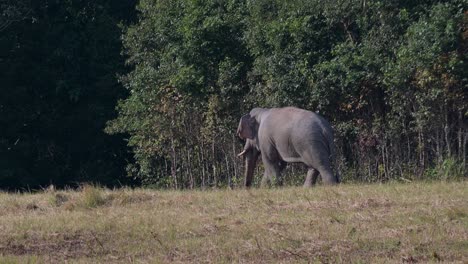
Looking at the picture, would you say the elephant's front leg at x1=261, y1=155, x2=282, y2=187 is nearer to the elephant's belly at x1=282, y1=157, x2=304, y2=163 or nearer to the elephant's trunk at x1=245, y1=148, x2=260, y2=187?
the elephant's belly at x1=282, y1=157, x2=304, y2=163

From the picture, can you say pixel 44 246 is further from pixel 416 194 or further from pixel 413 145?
pixel 413 145

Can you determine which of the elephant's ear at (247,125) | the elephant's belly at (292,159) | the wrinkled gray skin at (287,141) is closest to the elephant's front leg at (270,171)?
the wrinkled gray skin at (287,141)

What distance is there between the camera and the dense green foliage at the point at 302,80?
69.1 ft

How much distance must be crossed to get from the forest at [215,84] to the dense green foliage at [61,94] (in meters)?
0.04

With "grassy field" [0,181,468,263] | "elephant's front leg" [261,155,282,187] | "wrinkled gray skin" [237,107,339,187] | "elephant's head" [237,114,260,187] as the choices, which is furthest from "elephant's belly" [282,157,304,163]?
"grassy field" [0,181,468,263]

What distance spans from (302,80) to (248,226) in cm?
1045

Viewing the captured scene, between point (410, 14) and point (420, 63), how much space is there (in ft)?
5.81

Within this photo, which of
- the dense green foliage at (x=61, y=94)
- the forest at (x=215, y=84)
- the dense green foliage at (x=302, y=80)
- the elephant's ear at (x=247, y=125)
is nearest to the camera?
the dense green foliage at (x=302, y=80)

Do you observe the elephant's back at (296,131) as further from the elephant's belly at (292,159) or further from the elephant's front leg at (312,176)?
the elephant's front leg at (312,176)

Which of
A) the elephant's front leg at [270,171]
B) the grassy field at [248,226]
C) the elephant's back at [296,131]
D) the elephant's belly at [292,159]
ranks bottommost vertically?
the elephant's front leg at [270,171]

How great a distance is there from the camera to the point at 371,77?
22.0 m

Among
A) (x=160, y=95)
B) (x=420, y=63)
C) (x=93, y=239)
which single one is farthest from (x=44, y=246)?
(x=160, y=95)

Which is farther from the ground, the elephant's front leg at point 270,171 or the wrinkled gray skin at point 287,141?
the wrinkled gray skin at point 287,141

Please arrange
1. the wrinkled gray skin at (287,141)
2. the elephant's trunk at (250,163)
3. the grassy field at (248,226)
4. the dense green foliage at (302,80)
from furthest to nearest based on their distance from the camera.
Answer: the elephant's trunk at (250,163)
the dense green foliage at (302,80)
the wrinkled gray skin at (287,141)
the grassy field at (248,226)
